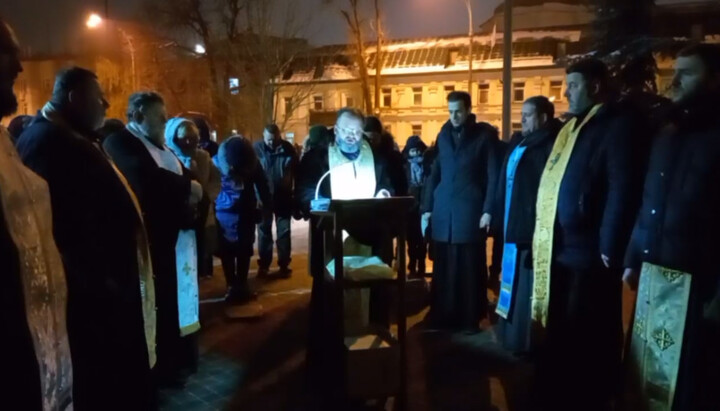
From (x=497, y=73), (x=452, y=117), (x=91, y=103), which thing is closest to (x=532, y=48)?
(x=497, y=73)

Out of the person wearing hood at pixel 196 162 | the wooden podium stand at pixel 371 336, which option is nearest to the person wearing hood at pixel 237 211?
the person wearing hood at pixel 196 162

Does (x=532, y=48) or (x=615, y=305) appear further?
(x=532, y=48)

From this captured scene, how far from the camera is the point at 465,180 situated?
571 centimetres

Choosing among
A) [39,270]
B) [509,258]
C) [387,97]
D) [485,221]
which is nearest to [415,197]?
[485,221]

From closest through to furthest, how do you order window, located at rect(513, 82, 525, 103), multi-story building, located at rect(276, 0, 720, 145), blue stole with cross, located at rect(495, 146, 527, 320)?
blue stole with cross, located at rect(495, 146, 527, 320), multi-story building, located at rect(276, 0, 720, 145), window, located at rect(513, 82, 525, 103)

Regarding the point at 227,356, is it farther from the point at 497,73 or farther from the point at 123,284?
the point at 497,73

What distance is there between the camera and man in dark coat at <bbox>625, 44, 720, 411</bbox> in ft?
10.2

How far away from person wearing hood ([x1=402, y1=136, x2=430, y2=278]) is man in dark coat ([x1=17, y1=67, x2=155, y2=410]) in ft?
17.4

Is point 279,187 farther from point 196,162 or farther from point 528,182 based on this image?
point 528,182

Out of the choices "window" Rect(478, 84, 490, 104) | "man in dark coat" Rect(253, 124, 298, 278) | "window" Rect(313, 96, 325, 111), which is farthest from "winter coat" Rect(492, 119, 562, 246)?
"window" Rect(313, 96, 325, 111)

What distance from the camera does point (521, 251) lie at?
506cm

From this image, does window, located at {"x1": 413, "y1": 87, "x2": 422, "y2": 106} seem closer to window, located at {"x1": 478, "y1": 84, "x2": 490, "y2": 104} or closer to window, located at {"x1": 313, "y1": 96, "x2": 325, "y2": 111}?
window, located at {"x1": 478, "y1": 84, "x2": 490, "y2": 104}

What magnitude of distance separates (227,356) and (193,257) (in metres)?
1.01

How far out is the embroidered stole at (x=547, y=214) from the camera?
13.5ft
